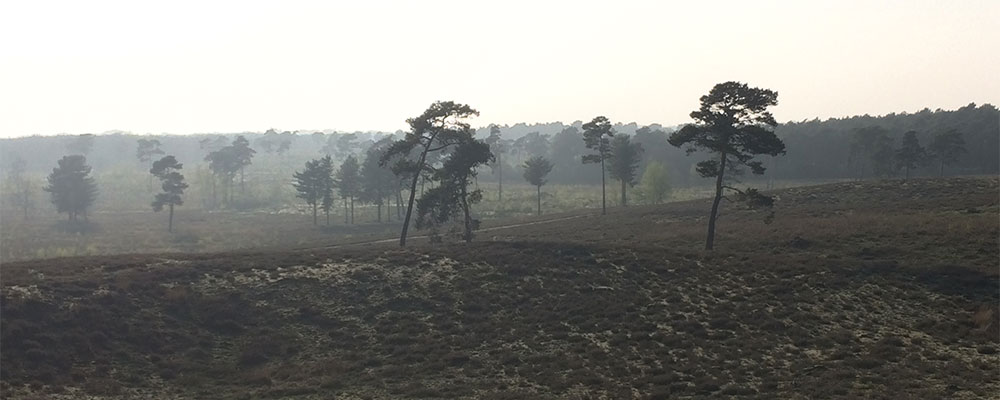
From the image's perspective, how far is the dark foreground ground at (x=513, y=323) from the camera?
2139cm

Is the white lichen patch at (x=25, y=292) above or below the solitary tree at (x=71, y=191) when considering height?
below

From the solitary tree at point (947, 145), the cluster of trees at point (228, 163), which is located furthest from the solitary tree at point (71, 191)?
the solitary tree at point (947, 145)

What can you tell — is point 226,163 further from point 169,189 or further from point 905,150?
point 905,150

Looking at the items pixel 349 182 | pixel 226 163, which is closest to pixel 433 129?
pixel 349 182

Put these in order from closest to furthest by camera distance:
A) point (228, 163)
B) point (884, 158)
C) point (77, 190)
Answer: point (77, 190) → point (884, 158) → point (228, 163)

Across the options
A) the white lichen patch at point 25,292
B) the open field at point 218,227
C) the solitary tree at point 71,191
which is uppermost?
the solitary tree at point 71,191

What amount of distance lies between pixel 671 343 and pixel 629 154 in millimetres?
70395

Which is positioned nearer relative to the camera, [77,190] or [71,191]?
[71,191]

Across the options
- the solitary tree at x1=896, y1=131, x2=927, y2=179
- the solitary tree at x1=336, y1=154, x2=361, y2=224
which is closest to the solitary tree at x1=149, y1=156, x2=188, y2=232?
the solitary tree at x1=336, y1=154, x2=361, y2=224

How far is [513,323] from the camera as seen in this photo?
28.6 meters

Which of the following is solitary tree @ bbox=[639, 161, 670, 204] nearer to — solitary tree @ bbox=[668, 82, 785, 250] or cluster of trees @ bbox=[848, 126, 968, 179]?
cluster of trees @ bbox=[848, 126, 968, 179]

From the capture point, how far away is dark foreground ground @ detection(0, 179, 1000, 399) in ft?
70.2

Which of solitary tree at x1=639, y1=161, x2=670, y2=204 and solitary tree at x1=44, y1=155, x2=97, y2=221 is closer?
solitary tree at x1=44, y1=155, x2=97, y2=221

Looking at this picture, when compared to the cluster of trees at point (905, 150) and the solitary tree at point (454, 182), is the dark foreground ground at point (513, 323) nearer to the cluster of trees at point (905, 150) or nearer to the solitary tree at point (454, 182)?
the solitary tree at point (454, 182)
